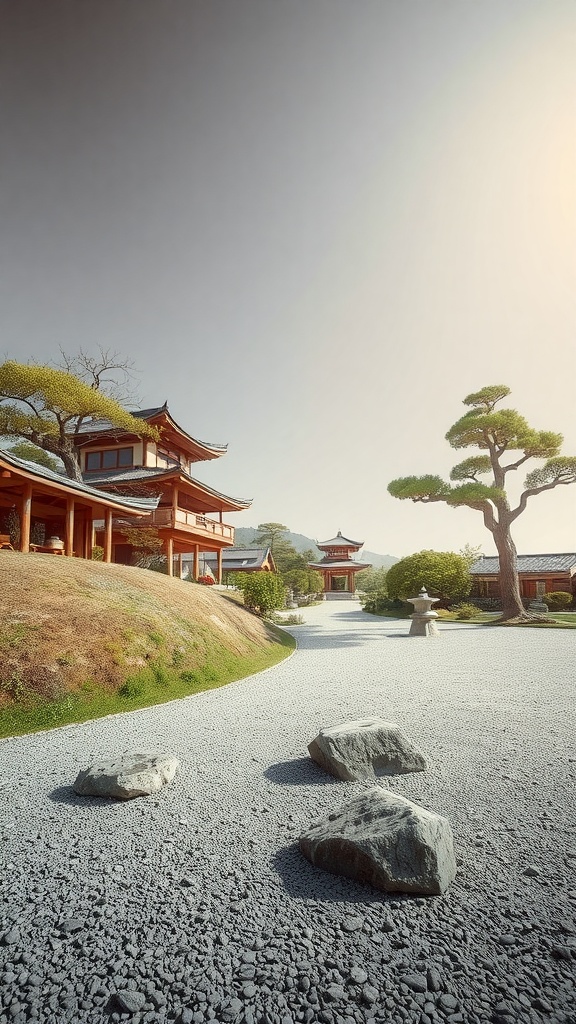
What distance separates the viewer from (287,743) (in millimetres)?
5500

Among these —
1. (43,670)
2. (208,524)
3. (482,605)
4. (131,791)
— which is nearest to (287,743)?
(131,791)

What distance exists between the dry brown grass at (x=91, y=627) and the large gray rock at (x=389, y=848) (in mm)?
5079

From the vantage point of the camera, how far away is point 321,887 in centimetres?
282

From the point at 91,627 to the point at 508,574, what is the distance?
61.3 feet

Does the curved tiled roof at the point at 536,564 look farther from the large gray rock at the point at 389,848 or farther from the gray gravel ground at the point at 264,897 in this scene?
the large gray rock at the point at 389,848

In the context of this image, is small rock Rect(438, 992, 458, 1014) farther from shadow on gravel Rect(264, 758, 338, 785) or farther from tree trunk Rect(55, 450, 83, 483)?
tree trunk Rect(55, 450, 83, 483)

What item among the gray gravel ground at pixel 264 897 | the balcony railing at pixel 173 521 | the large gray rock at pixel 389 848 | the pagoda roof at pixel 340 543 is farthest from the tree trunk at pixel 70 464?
the pagoda roof at pixel 340 543

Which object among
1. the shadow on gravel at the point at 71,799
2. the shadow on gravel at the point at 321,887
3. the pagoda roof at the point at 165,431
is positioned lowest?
the shadow on gravel at the point at 321,887

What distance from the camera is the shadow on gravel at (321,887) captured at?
2.72m

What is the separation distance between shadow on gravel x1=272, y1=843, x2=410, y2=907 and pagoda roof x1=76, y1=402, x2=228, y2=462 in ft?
67.7

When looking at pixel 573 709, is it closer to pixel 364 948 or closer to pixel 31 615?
pixel 364 948

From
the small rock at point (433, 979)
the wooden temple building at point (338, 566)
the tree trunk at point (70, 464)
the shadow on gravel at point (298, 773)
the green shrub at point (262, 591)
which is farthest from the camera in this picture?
the wooden temple building at point (338, 566)

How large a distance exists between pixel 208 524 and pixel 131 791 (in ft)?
66.2

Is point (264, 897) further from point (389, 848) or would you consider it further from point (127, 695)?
point (127, 695)
